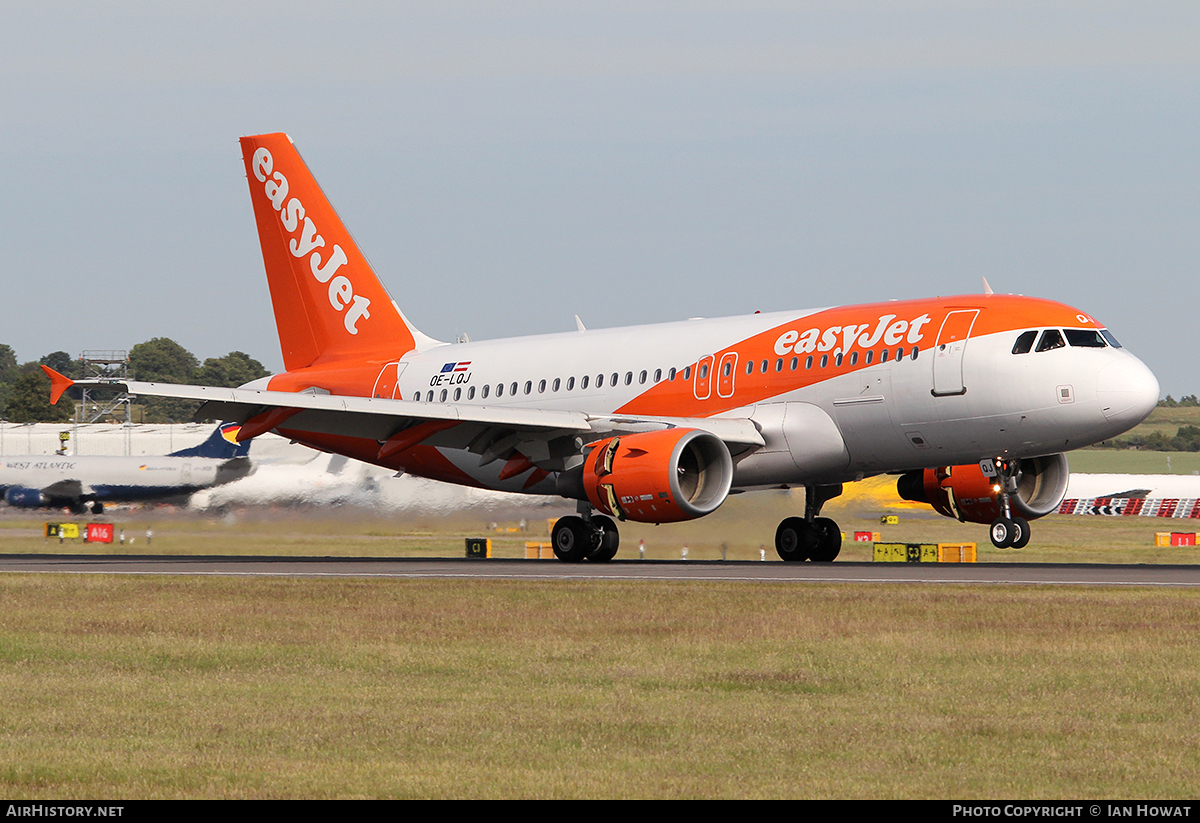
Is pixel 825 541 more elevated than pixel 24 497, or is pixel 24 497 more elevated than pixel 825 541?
pixel 24 497

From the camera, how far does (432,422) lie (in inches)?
1223

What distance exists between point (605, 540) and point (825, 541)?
4.98 meters

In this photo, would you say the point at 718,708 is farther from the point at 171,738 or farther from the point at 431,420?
the point at 431,420

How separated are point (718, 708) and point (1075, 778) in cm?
324

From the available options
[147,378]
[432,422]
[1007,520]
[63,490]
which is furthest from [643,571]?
[147,378]

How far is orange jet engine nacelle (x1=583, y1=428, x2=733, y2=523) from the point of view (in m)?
27.1

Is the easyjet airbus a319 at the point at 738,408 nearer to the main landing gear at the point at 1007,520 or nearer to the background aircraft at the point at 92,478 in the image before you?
the main landing gear at the point at 1007,520

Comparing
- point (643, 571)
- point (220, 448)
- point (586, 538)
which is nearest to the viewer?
point (643, 571)

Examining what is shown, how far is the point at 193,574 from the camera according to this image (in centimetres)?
2580

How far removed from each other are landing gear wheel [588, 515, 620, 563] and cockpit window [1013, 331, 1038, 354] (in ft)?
29.3

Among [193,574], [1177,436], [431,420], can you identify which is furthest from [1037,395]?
[1177,436]

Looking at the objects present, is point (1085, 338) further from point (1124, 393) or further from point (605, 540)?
point (605, 540)

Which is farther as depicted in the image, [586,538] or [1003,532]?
[586,538]

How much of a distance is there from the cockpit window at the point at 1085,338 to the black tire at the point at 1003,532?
361 cm
